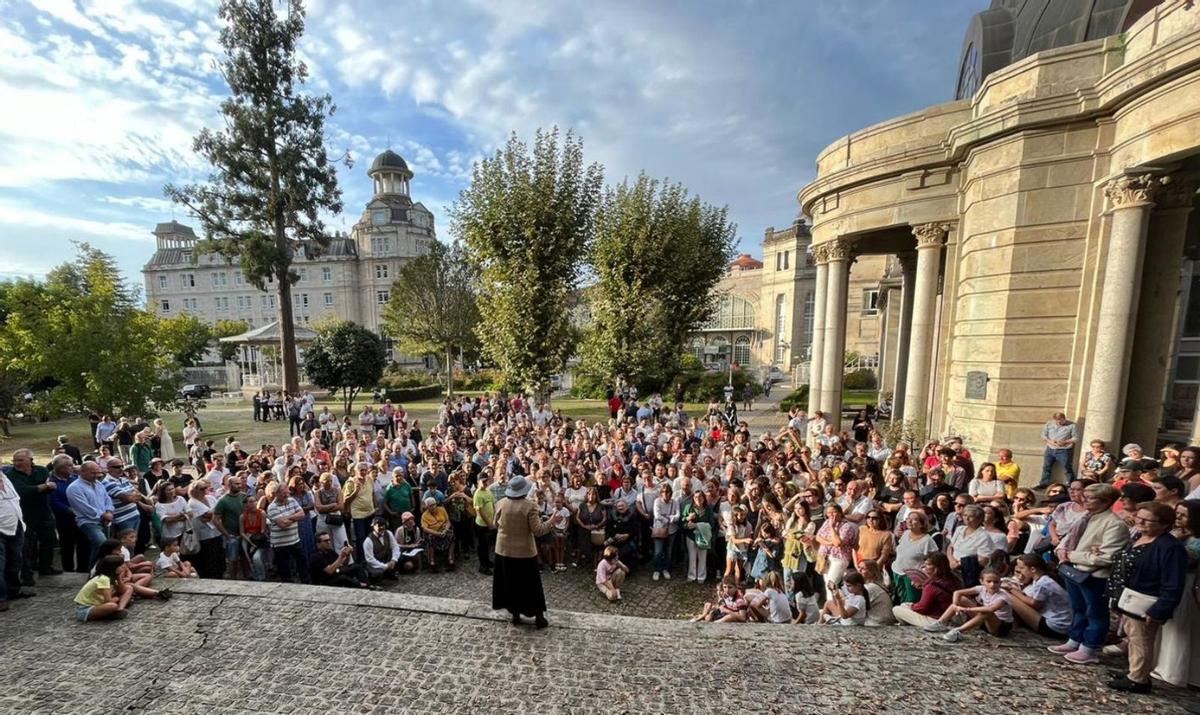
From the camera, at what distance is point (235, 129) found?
19359 mm

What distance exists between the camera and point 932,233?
11.8 meters

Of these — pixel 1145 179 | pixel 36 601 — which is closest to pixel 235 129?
pixel 36 601

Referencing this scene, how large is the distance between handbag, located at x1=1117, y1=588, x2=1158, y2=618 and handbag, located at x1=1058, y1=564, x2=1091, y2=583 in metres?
0.48

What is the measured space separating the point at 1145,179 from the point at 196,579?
49.6 ft

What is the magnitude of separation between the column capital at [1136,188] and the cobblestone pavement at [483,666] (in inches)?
307

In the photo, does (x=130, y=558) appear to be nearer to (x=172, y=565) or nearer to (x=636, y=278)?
(x=172, y=565)

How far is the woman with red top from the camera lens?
4996 millimetres

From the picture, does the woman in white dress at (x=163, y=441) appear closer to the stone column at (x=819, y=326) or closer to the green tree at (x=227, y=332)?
the stone column at (x=819, y=326)

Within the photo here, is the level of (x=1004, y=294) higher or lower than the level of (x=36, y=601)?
higher

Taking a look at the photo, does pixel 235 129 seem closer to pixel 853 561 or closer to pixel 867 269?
pixel 853 561

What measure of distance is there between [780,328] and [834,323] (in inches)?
1512

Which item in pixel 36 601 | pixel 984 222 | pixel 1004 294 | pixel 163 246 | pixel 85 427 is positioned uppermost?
pixel 163 246

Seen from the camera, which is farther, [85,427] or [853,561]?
[85,427]

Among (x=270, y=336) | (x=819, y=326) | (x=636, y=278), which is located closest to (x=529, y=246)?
(x=636, y=278)
